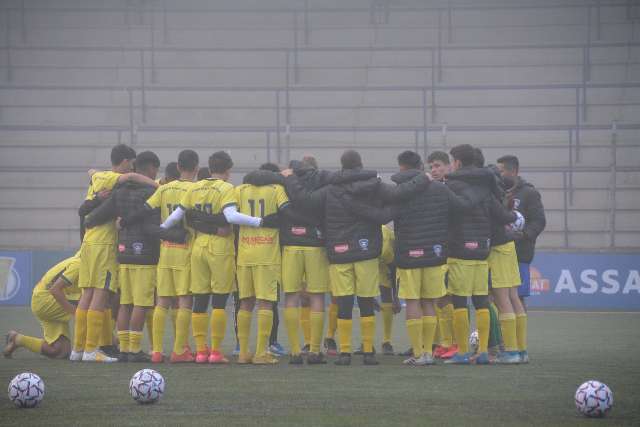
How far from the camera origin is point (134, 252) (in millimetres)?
11758

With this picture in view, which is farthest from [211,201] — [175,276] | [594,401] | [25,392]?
[594,401]

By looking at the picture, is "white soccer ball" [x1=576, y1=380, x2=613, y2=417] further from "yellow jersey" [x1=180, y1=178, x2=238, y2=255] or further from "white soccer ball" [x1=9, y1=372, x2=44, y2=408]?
"yellow jersey" [x1=180, y1=178, x2=238, y2=255]

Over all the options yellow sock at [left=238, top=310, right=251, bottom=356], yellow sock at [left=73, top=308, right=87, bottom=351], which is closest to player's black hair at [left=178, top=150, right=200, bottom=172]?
yellow sock at [left=238, top=310, right=251, bottom=356]

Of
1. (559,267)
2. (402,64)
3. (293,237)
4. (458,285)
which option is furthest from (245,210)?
(402,64)

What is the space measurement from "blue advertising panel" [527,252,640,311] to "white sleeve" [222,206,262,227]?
10439mm

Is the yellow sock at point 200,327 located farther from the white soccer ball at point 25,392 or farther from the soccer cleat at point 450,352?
the white soccer ball at point 25,392

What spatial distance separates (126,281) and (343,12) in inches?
666

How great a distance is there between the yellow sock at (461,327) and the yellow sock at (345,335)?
1.12 metres

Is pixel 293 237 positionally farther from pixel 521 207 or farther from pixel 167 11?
pixel 167 11

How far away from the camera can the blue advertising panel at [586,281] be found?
66.4 feet

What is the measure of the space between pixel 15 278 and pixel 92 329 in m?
10.2

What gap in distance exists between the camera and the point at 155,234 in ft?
38.0

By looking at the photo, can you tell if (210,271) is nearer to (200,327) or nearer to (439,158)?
(200,327)

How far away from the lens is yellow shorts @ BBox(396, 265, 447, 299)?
11211mm
